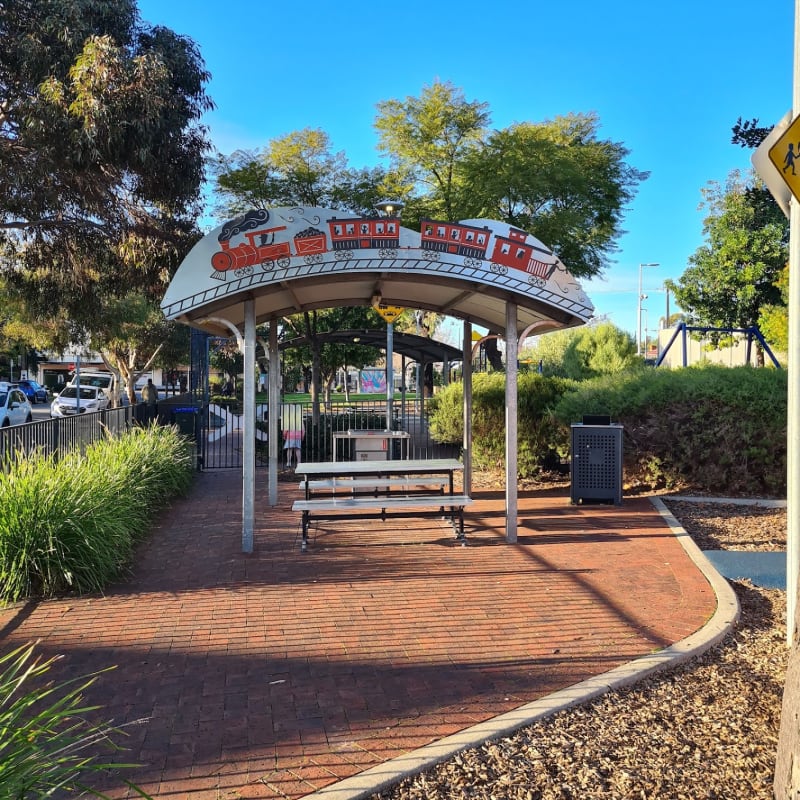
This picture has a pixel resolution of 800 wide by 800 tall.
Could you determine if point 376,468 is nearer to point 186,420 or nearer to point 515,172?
point 186,420

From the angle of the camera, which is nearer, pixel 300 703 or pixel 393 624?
pixel 300 703

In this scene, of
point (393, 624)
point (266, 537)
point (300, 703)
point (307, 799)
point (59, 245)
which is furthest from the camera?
point (59, 245)

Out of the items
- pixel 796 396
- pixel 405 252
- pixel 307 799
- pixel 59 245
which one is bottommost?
pixel 307 799

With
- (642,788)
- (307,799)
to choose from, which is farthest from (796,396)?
(307,799)

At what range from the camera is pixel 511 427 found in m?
7.56

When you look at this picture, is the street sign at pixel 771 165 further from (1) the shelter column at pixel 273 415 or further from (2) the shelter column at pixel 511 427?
(1) the shelter column at pixel 273 415

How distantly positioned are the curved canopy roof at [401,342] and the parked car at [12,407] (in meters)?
13.9

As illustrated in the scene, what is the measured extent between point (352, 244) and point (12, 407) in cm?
2014

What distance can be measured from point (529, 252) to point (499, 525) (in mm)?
3346

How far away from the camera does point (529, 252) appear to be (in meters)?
6.96

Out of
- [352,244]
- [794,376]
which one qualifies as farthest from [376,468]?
[794,376]

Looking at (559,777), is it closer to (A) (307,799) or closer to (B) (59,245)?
(A) (307,799)

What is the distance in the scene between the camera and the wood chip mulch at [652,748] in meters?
3.02

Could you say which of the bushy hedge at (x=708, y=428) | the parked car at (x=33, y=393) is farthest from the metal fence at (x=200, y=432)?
the parked car at (x=33, y=393)
